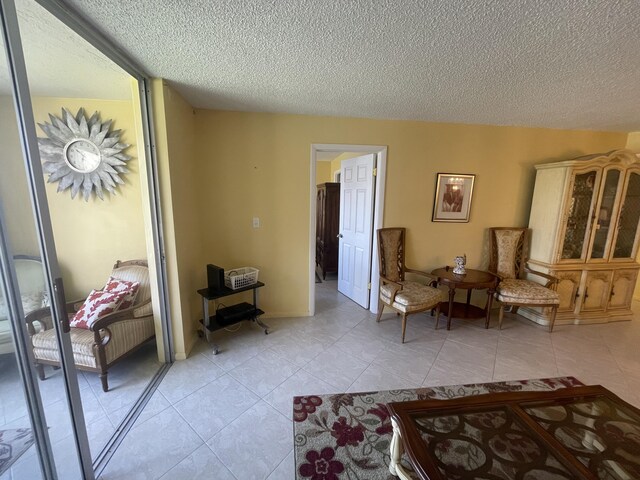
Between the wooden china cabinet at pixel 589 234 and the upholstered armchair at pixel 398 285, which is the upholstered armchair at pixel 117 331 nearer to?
the upholstered armchair at pixel 398 285

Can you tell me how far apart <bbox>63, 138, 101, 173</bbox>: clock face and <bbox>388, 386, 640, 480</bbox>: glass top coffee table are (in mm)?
3011

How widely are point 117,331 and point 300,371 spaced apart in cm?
150

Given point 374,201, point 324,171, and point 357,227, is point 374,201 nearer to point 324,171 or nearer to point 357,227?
point 357,227

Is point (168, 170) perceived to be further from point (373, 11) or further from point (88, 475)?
point (88, 475)

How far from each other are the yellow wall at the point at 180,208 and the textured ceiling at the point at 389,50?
235 mm

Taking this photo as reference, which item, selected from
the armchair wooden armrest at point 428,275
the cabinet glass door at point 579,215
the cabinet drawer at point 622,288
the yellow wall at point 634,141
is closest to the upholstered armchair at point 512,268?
the cabinet glass door at point 579,215

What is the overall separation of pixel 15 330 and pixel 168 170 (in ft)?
4.59

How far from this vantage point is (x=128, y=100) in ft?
7.82

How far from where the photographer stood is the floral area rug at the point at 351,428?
1.44m

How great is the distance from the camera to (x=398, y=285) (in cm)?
282

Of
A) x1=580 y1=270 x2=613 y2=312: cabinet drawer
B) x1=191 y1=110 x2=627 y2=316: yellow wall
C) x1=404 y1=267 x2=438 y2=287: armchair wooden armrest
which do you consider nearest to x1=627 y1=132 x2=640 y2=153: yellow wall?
x1=191 y1=110 x2=627 y2=316: yellow wall

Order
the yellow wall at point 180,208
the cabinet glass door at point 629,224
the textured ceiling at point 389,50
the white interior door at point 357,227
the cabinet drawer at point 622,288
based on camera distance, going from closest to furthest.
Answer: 1. the textured ceiling at point 389,50
2. the yellow wall at point 180,208
3. the cabinet glass door at point 629,224
4. the cabinet drawer at point 622,288
5. the white interior door at point 357,227

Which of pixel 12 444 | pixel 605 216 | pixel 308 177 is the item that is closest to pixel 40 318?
pixel 12 444

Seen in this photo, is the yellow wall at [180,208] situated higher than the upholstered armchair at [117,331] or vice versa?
the yellow wall at [180,208]
